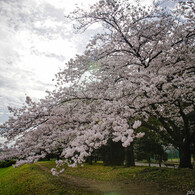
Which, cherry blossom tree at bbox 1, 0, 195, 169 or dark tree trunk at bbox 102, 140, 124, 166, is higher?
cherry blossom tree at bbox 1, 0, 195, 169

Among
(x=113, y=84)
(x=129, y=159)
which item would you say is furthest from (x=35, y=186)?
(x=129, y=159)

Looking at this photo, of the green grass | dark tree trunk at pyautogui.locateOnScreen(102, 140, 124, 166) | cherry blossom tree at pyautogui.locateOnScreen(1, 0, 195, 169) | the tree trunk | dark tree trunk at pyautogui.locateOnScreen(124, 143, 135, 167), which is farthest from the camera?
dark tree trunk at pyautogui.locateOnScreen(102, 140, 124, 166)

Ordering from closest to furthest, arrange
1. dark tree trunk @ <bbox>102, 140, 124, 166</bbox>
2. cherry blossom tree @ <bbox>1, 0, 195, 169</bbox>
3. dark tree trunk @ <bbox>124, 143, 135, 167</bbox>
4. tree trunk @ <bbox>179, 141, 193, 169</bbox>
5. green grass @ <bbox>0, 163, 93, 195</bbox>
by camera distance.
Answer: cherry blossom tree @ <bbox>1, 0, 195, 169</bbox>, green grass @ <bbox>0, 163, 93, 195</bbox>, tree trunk @ <bbox>179, 141, 193, 169</bbox>, dark tree trunk @ <bbox>124, 143, 135, 167</bbox>, dark tree trunk @ <bbox>102, 140, 124, 166</bbox>

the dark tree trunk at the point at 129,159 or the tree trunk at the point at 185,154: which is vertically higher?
the tree trunk at the point at 185,154

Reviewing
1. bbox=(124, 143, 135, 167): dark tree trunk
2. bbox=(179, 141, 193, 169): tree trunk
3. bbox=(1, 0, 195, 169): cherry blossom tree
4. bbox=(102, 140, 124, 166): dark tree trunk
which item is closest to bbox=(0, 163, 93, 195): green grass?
bbox=(1, 0, 195, 169): cherry blossom tree

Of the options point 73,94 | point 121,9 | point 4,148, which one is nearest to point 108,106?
point 73,94

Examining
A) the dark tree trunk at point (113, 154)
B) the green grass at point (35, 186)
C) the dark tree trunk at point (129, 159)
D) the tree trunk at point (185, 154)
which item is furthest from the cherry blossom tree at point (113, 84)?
the dark tree trunk at point (113, 154)

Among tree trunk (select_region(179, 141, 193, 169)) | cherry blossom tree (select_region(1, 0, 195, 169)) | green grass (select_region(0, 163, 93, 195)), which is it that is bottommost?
green grass (select_region(0, 163, 93, 195))

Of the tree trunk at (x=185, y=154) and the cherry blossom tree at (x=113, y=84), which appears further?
the tree trunk at (x=185, y=154)

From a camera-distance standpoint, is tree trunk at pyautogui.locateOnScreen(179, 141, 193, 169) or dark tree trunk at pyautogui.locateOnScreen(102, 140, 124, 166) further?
dark tree trunk at pyautogui.locateOnScreen(102, 140, 124, 166)

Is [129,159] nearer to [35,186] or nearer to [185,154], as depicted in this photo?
[185,154]

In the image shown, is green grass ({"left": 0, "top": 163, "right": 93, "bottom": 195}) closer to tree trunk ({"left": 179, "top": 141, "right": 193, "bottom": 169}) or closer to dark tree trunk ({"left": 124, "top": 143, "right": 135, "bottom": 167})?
tree trunk ({"left": 179, "top": 141, "right": 193, "bottom": 169})

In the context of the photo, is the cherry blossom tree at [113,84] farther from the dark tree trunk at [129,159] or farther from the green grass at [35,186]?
the dark tree trunk at [129,159]

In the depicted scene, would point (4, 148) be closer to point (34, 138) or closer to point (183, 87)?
point (34, 138)
